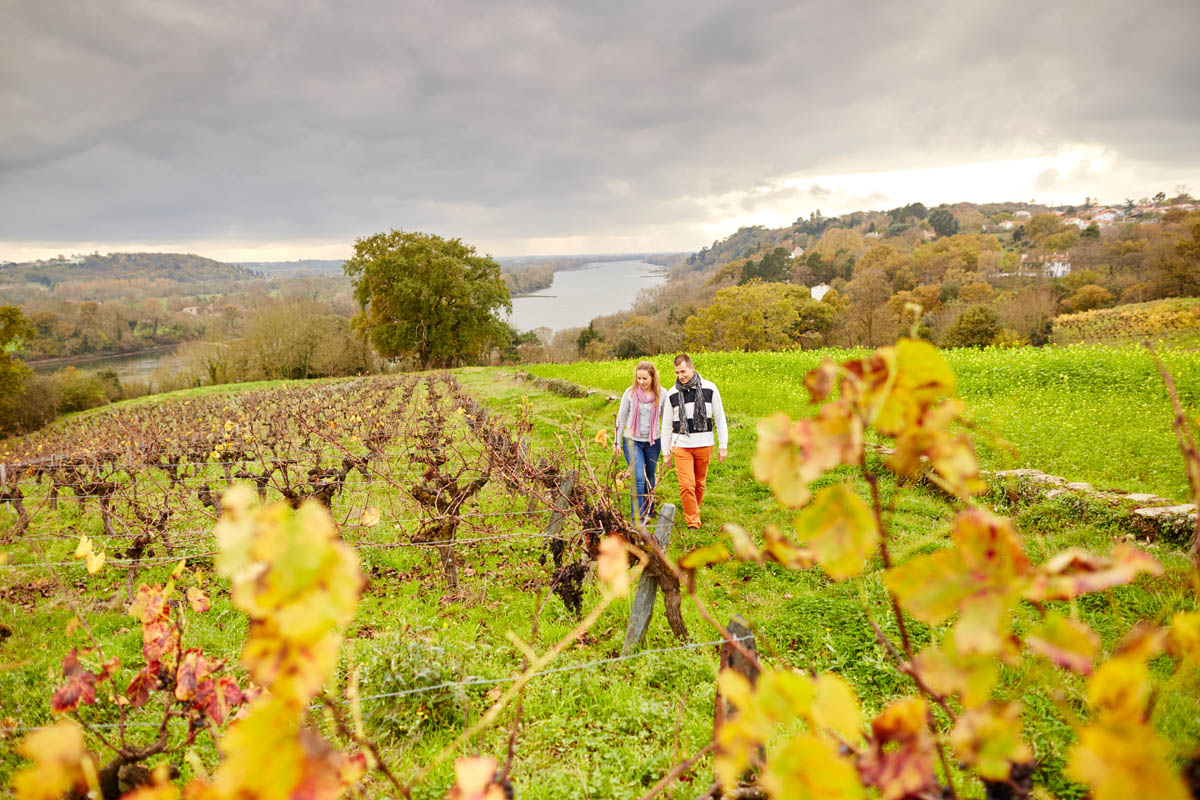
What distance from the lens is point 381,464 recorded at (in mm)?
9000

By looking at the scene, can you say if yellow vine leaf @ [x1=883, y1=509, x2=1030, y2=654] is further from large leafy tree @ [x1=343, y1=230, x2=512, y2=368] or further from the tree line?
large leafy tree @ [x1=343, y1=230, x2=512, y2=368]

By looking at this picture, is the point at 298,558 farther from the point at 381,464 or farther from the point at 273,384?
the point at 273,384

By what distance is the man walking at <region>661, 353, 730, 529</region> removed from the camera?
18.8 ft

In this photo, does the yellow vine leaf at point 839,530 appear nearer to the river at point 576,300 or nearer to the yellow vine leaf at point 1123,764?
the yellow vine leaf at point 1123,764

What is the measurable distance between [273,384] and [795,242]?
96161 millimetres

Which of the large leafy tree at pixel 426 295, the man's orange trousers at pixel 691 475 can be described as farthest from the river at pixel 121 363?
the man's orange trousers at pixel 691 475

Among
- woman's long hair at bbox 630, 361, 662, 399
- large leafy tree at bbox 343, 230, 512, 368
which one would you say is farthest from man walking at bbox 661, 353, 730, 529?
large leafy tree at bbox 343, 230, 512, 368

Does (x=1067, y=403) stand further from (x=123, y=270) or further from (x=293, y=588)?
(x=123, y=270)

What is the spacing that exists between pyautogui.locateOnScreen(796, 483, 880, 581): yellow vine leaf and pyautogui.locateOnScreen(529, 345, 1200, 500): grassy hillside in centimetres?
400

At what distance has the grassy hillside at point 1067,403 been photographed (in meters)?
6.97

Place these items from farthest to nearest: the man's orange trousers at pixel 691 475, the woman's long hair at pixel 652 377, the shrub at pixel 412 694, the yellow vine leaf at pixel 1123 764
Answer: the woman's long hair at pixel 652 377
the man's orange trousers at pixel 691 475
the shrub at pixel 412 694
the yellow vine leaf at pixel 1123 764

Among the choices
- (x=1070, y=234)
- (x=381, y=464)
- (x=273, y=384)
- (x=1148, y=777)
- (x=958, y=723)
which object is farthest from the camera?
(x=1070, y=234)

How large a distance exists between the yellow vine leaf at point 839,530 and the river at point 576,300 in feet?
170

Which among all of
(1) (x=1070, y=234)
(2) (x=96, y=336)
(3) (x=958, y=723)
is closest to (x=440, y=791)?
(3) (x=958, y=723)
